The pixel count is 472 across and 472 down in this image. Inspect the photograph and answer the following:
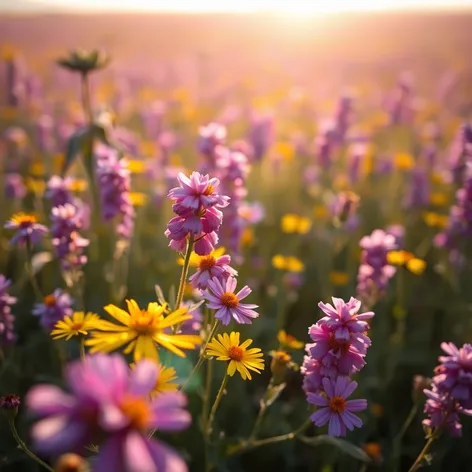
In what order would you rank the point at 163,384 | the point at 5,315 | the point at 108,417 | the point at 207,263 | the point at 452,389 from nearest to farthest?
1. the point at 108,417
2. the point at 163,384
3. the point at 452,389
4. the point at 207,263
5. the point at 5,315

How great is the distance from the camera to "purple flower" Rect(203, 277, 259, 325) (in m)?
1.82

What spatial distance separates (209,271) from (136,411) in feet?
3.53

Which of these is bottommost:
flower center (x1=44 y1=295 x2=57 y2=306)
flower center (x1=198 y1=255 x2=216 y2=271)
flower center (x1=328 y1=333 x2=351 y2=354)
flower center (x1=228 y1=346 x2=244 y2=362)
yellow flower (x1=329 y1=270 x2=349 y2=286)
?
yellow flower (x1=329 y1=270 x2=349 y2=286)

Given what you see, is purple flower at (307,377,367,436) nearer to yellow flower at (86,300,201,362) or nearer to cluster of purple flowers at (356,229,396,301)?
yellow flower at (86,300,201,362)

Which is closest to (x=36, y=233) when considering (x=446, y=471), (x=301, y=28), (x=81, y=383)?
(x=81, y=383)

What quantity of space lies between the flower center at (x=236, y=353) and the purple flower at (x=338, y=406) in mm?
278

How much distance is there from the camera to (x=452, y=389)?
5.97ft

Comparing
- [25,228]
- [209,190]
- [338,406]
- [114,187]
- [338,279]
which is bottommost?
[338,279]

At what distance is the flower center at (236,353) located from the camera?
1.85 m

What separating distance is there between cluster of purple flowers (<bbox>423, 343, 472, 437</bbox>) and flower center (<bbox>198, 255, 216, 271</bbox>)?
85cm

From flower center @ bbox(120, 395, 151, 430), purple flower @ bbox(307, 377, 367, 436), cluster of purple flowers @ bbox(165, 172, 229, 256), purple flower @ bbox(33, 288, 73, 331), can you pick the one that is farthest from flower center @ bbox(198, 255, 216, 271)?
flower center @ bbox(120, 395, 151, 430)

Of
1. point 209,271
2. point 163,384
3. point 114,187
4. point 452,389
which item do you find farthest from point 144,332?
point 114,187

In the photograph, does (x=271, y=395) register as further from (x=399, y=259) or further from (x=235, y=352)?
(x=399, y=259)

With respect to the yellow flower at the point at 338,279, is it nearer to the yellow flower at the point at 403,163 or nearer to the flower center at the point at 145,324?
the yellow flower at the point at 403,163
